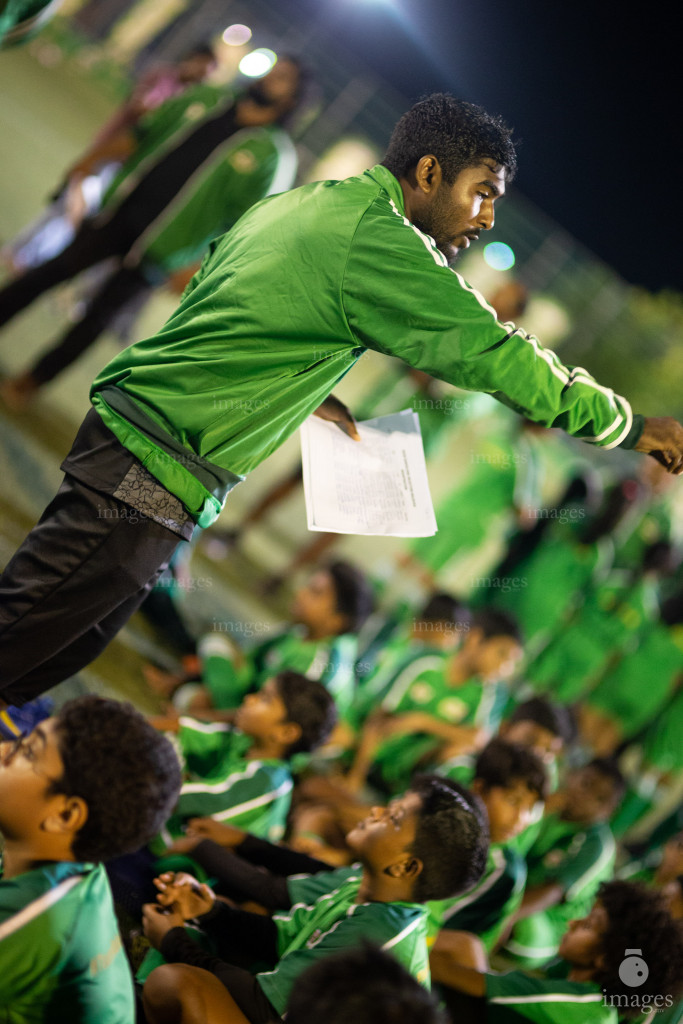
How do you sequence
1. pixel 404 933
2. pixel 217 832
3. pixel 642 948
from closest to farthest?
pixel 404 933 < pixel 642 948 < pixel 217 832

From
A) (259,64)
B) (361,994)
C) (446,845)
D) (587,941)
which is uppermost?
(259,64)

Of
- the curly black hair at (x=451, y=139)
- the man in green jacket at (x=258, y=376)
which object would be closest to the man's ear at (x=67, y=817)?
the man in green jacket at (x=258, y=376)

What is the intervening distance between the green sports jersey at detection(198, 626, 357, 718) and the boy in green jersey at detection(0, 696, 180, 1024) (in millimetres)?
1548

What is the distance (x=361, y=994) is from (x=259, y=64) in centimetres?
384

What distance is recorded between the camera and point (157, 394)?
164 centimetres

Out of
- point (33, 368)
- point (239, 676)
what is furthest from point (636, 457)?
point (33, 368)

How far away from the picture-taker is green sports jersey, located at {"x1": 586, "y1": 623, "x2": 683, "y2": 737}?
5.51 m

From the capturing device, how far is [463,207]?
161 centimetres

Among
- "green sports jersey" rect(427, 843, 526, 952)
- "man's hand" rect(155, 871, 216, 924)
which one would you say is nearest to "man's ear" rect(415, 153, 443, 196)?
"man's hand" rect(155, 871, 216, 924)

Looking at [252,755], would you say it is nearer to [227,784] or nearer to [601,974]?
[227,784]

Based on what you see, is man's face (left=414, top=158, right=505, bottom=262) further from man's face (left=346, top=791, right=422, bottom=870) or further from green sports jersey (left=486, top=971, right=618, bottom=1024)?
green sports jersey (left=486, top=971, right=618, bottom=1024)

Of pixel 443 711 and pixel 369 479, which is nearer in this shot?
pixel 369 479

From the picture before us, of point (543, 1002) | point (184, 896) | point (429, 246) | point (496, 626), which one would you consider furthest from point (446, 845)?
point (496, 626)

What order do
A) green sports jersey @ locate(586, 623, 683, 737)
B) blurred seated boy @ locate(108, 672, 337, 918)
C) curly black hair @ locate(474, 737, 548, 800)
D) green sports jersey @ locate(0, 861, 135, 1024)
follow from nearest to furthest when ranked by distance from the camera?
green sports jersey @ locate(0, 861, 135, 1024) < blurred seated boy @ locate(108, 672, 337, 918) < curly black hair @ locate(474, 737, 548, 800) < green sports jersey @ locate(586, 623, 683, 737)
